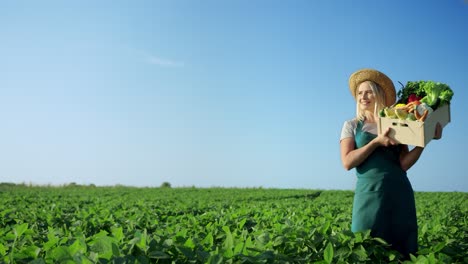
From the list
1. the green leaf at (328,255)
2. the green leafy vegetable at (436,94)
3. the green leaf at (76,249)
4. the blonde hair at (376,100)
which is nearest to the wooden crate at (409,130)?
the green leafy vegetable at (436,94)

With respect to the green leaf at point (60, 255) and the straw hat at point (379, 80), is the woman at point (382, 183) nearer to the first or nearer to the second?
the straw hat at point (379, 80)

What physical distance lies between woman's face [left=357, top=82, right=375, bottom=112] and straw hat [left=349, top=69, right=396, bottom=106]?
10cm

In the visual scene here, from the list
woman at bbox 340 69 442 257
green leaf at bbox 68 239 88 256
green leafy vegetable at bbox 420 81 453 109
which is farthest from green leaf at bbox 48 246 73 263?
green leafy vegetable at bbox 420 81 453 109

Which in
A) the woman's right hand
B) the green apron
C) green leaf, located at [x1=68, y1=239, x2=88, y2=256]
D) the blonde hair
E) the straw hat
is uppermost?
the straw hat

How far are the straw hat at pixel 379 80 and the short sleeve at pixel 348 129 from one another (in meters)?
0.52

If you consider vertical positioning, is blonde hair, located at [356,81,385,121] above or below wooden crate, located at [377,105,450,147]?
above

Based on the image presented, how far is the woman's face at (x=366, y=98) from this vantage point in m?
4.56

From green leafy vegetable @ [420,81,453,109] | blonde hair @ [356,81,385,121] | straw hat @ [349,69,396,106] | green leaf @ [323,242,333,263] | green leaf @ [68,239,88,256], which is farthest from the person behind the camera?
straw hat @ [349,69,396,106]

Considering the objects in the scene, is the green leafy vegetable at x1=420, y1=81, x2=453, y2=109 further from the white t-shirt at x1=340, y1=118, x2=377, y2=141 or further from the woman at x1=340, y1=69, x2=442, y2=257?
the white t-shirt at x1=340, y1=118, x2=377, y2=141

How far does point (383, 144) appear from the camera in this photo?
4102 mm

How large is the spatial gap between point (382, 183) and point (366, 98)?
0.94m

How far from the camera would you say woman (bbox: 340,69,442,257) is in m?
4.15

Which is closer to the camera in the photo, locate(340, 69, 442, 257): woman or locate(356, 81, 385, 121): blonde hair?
locate(340, 69, 442, 257): woman

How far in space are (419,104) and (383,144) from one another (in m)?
0.57
